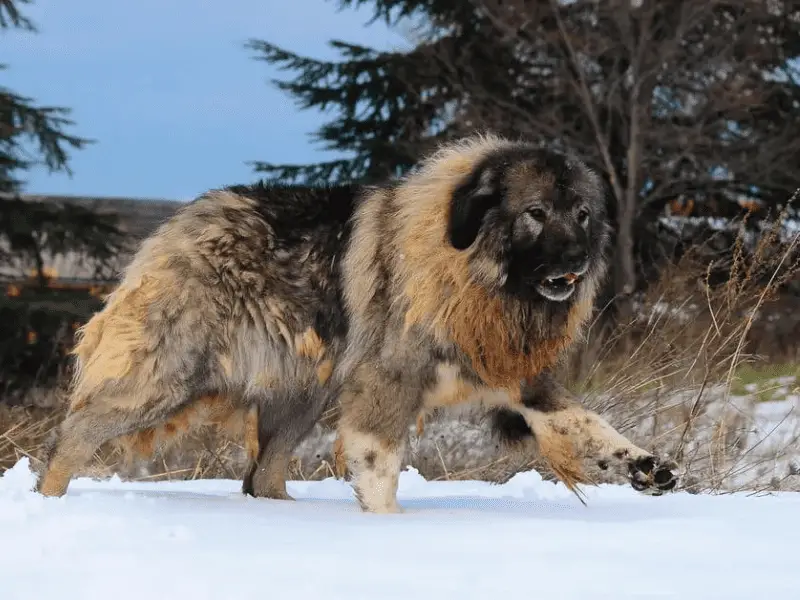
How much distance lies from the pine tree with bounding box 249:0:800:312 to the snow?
12937mm

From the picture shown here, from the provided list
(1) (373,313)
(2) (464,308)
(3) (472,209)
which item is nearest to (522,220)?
(3) (472,209)

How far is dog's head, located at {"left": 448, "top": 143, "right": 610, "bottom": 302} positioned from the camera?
432 cm

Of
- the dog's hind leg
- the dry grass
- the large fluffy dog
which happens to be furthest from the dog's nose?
the dry grass

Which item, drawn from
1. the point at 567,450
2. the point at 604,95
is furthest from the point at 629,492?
the point at 604,95

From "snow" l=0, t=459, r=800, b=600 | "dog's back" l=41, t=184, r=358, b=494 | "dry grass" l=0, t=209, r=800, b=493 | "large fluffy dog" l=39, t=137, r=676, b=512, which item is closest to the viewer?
"snow" l=0, t=459, r=800, b=600

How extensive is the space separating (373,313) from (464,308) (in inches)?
15.6

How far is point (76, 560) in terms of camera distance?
2.91 meters

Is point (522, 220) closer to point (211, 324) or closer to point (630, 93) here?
point (211, 324)

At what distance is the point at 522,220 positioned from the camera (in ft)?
14.3

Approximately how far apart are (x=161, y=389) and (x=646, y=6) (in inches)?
578

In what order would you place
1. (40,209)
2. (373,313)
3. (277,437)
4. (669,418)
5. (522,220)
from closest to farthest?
1. (522,220)
2. (373,313)
3. (277,437)
4. (669,418)
5. (40,209)

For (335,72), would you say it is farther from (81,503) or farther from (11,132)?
(81,503)

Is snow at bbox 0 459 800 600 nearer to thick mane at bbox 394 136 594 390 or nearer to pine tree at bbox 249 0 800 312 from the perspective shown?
thick mane at bbox 394 136 594 390

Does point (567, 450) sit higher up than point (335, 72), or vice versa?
point (335, 72)
